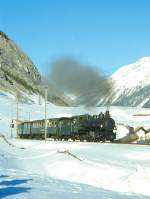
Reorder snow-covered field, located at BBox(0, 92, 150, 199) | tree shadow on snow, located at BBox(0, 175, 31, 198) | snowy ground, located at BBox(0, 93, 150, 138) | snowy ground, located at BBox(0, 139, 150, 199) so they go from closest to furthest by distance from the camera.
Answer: tree shadow on snow, located at BBox(0, 175, 31, 198), snowy ground, located at BBox(0, 139, 150, 199), snow-covered field, located at BBox(0, 92, 150, 199), snowy ground, located at BBox(0, 93, 150, 138)

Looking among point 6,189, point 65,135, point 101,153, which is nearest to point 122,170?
point 6,189

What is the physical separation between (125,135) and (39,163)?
45.4 meters

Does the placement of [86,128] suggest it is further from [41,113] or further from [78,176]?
[41,113]

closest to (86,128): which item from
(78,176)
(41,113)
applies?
(78,176)

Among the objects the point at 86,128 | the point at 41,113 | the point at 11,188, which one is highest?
the point at 41,113

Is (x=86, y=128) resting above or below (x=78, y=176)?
above

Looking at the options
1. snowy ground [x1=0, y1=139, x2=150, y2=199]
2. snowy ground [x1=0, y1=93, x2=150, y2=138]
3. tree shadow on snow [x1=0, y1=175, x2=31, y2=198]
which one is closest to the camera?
tree shadow on snow [x1=0, y1=175, x2=31, y2=198]

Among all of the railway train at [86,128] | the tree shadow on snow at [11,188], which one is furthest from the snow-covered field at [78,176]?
the railway train at [86,128]

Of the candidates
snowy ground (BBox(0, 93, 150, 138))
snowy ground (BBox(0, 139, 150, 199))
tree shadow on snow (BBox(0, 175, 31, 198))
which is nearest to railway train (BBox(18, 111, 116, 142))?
snowy ground (BBox(0, 139, 150, 199))

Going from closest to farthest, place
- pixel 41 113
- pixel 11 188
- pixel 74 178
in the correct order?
pixel 11 188 → pixel 74 178 → pixel 41 113

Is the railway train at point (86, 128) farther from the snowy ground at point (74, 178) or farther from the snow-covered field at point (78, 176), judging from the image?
the snowy ground at point (74, 178)

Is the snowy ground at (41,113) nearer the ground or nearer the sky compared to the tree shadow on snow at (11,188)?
nearer the sky

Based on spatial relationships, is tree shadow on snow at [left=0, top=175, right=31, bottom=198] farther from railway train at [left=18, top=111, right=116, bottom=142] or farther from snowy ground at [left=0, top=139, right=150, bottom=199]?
railway train at [left=18, top=111, right=116, bottom=142]

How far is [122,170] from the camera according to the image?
30.2 metres
